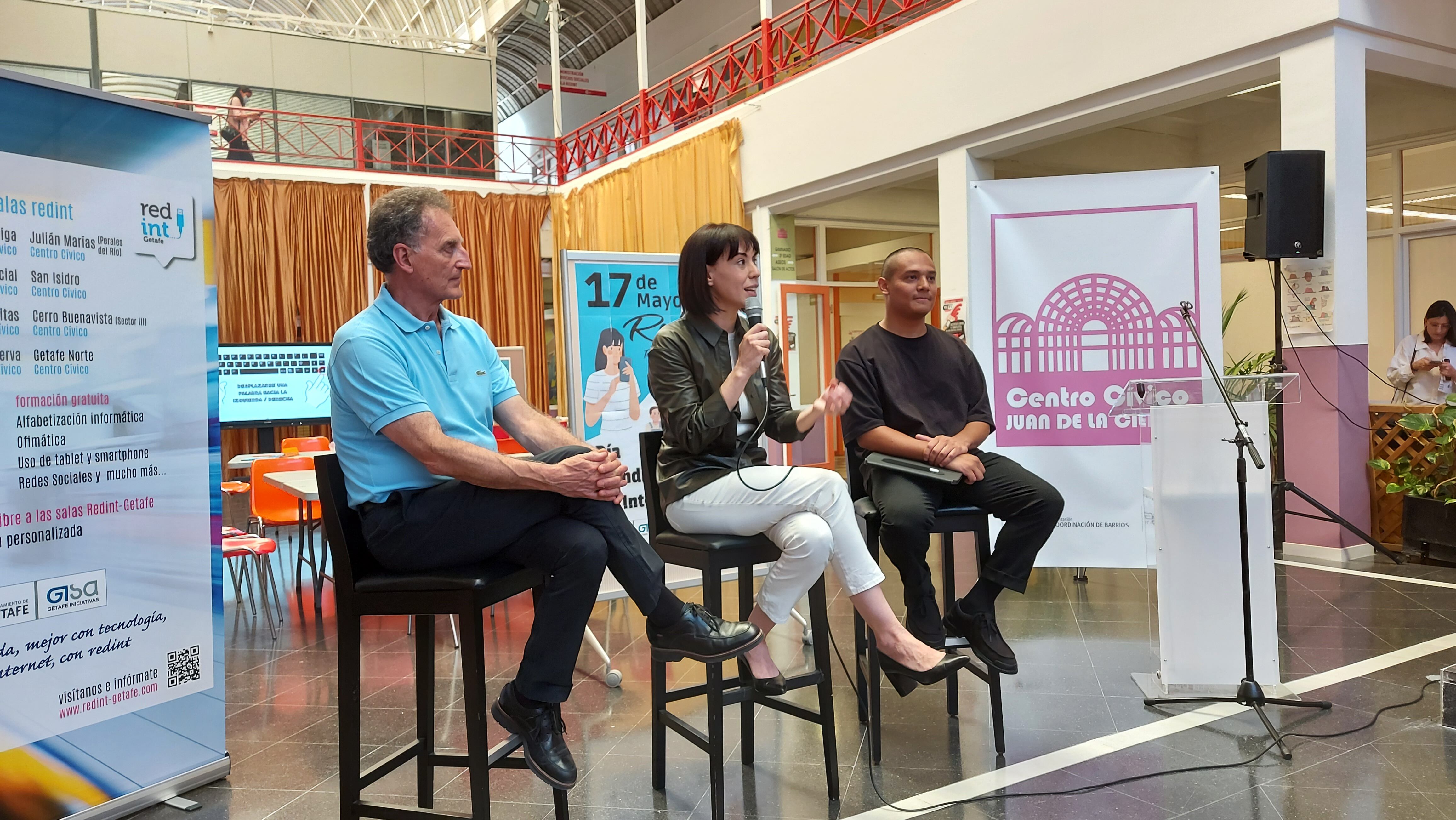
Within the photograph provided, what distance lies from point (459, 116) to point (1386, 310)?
10.7 meters

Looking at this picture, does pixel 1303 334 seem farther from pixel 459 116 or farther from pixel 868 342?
pixel 459 116

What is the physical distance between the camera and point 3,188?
1943mm

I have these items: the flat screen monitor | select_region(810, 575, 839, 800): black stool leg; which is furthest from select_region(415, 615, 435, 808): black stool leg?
the flat screen monitor

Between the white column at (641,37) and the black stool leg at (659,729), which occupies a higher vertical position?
the white column at (641,37)

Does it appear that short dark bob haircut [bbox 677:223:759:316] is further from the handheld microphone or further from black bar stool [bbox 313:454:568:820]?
black bar stool [bbox 313:454:568:820]

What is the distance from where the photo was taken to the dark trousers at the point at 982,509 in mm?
2398

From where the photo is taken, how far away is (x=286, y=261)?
10.1 m

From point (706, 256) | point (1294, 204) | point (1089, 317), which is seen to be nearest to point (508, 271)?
point (1089, 317)

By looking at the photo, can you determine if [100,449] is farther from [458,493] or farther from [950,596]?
[950,596]

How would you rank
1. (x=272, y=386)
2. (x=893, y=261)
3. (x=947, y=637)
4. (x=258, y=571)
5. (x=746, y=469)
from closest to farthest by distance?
(x=746, y=469) → (x=947, y=637) → (x=893, y=261) → (x=258, y=571) → (x=272, y=386)

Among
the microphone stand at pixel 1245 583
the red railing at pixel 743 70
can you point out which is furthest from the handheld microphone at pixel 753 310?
the red railing at pixel 743 70

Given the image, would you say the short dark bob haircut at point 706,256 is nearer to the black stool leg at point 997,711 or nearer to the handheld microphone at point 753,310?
the handheld microphone at point 753,310

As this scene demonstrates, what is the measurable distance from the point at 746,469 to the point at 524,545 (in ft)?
2.09

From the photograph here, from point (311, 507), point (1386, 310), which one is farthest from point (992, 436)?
point (1386, 310)
